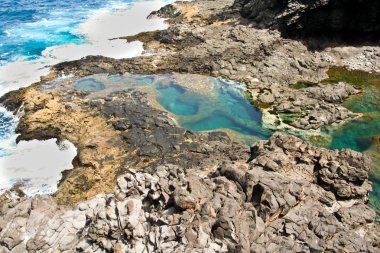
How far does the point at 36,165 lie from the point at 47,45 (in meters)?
39.2

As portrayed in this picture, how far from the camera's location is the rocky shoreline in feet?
65.5

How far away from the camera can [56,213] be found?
2292cm

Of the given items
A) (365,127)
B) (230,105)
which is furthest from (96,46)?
(365,127)

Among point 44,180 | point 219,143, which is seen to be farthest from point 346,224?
point 44,180

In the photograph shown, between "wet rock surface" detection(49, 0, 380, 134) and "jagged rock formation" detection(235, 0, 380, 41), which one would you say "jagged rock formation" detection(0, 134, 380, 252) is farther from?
"jagged rock formation" detection(235, 0, 380, 41)

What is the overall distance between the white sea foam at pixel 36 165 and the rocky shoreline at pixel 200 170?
3.60ft

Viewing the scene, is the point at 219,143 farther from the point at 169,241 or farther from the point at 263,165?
the point at 169,241

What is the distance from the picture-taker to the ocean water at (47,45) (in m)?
32.7

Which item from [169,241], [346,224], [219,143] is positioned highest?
[169,241]

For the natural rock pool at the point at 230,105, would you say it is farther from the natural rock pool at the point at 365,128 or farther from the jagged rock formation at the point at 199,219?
the jagged rock formation at the point at 199,219

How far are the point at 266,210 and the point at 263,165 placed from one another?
6164mm

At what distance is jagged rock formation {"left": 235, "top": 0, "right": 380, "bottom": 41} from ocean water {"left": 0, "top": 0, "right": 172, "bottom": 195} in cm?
2407

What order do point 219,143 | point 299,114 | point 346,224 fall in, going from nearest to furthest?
point 346,224 < point 219,143 < point 299,114

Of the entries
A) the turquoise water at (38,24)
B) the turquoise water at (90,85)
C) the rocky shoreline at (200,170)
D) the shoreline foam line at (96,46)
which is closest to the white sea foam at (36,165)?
the rocky shoreline at (200,170)
